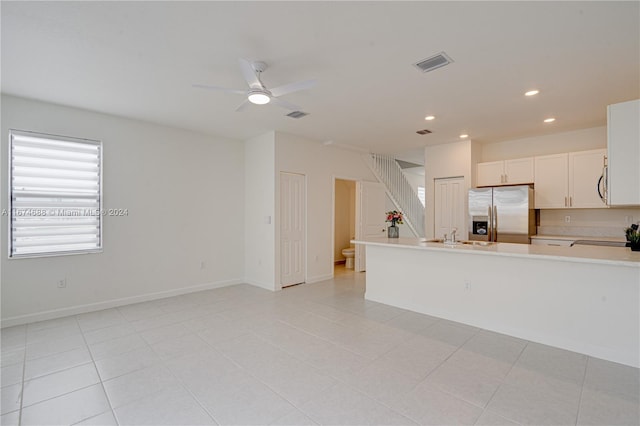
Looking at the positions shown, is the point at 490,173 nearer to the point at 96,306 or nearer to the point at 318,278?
the point at 318,278

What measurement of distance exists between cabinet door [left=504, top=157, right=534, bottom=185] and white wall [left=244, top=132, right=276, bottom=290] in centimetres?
432

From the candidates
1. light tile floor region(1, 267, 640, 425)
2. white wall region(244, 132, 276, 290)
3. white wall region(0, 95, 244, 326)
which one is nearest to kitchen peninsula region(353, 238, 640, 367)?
light tile floor region(1, 267, 640, 425)

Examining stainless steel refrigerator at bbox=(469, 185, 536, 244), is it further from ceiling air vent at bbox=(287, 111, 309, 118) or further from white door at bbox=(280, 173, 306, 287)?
ceiling air vent at bbox=(287, 111, 309, 118)

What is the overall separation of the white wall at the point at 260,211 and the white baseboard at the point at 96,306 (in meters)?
0.79

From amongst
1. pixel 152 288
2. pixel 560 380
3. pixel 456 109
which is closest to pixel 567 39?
pixel 456 109

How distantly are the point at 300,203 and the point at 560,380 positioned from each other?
430cm

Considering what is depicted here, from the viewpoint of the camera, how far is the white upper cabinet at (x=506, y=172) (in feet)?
17.1

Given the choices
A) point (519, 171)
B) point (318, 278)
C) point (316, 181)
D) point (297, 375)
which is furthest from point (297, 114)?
point (519, 171)

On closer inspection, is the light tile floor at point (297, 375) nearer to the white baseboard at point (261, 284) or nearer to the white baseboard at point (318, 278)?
the white baseboard at point (261, 284)

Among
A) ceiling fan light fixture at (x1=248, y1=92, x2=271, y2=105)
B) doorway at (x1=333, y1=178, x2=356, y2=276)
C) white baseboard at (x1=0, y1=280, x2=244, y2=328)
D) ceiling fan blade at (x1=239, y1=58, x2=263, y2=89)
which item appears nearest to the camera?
ceiling fan blade at (x1=239, y1=58, x2=263, y2=89)

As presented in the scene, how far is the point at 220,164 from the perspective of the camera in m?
5.53

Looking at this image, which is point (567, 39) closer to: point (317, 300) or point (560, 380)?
point (560, 380)

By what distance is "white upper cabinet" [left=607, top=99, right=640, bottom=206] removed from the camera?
2545mm

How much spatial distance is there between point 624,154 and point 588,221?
3.15m
